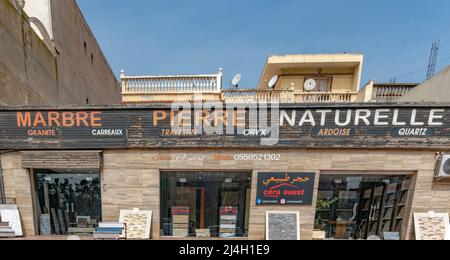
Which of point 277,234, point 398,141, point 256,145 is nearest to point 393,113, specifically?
point 398,141

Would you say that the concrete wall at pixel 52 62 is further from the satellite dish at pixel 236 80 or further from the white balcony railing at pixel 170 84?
the satellite dish at pixel 236 80

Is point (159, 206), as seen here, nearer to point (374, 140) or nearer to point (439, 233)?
point (374, 140)

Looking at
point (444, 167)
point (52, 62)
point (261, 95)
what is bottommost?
point (444, 167)

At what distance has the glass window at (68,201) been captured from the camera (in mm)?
5859

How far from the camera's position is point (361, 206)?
6.06m

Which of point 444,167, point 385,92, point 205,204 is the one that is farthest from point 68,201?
point 385,92

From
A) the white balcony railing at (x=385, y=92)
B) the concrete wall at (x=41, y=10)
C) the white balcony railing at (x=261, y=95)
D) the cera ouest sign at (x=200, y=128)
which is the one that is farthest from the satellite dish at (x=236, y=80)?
the concrete wall at (x=41, y=10)

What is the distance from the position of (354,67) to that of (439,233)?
9882 millimetres

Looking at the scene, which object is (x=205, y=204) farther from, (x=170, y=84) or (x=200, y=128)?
(x=170, y=84)

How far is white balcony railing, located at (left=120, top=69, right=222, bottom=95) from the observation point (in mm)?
9469

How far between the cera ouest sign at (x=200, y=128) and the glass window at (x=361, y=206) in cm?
126

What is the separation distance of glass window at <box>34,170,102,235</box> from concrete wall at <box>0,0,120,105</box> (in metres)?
2.69

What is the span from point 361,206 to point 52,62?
13246 millimetres

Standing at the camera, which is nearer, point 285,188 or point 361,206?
point 285,188
